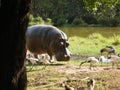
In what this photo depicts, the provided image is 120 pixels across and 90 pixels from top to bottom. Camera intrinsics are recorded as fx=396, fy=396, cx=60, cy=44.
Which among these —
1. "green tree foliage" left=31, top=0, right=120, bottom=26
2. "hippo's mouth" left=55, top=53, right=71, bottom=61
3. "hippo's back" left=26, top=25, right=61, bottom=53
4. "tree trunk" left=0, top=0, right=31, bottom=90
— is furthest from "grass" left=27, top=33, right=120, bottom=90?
"green tree foliage" left=31, top=0, right=120, bottom=26

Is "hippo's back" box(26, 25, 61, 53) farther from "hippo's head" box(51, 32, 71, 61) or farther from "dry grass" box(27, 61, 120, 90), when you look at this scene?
"dry grass" box(27, 61, 120, 90)

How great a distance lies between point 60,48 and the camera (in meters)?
13.5

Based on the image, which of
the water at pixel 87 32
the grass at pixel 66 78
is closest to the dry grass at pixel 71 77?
the grass at pixel 66 78

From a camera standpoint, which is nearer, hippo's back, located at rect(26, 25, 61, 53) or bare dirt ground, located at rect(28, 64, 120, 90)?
bare dirt ground, located at rect(28, 64, 120, 90)

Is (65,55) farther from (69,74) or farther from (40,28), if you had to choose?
(69,74)

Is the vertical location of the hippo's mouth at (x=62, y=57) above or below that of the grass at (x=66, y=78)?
below

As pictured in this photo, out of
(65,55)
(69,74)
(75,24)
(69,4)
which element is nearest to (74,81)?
(69,74)

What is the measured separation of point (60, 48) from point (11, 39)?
849 centimetres

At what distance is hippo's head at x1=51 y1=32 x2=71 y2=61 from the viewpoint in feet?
43.8

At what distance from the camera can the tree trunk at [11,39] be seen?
5.04 meters

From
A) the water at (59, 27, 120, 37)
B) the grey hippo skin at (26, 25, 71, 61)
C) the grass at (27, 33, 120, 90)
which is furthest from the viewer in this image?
the water at (59, 27, 120, 37)

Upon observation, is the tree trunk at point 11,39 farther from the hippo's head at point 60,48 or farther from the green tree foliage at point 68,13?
the green tree foliage at point 68,13

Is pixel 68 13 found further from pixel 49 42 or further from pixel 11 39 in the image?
pixel 11 39

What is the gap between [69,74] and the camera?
10.4 metres
